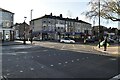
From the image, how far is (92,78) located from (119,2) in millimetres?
28190

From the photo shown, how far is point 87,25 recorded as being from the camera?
12244 cm

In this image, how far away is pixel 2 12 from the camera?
6688cm

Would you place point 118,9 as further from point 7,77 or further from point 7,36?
point 7,36

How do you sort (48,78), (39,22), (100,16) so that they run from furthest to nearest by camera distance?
(39,22) → (100,16) → (48,78)

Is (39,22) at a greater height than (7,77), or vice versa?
(39,22)

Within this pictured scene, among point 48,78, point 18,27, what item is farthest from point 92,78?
point 18,27

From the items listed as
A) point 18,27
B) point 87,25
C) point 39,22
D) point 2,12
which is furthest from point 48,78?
point 18,27

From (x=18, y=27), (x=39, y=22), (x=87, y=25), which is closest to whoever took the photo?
(x=39, y=22)

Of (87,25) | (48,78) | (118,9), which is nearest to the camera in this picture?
(48,78)

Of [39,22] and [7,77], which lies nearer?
[7,77]

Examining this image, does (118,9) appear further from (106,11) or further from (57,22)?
(57,22)

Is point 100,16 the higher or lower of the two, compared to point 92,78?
higher

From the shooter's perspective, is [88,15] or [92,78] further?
[88,15]

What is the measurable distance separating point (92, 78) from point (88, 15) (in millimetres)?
32055
